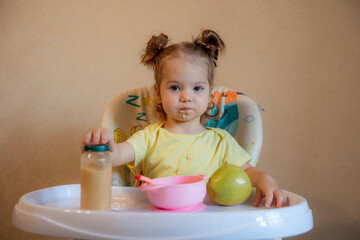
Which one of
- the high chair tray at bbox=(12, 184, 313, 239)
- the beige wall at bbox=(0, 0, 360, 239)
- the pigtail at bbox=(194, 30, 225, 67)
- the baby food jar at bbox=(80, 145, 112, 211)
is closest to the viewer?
the high chair tray at bbox=(12, 184, 313, 239)

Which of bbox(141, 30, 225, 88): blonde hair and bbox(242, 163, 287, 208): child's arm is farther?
bbox(141, 30, 225, 88): blonde hair

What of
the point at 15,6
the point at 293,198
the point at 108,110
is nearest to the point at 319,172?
the point at 293,198

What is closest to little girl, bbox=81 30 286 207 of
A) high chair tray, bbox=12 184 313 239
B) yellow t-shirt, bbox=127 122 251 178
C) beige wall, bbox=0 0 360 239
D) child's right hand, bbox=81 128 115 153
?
yellow t-shirt, bbox=127 122 251 178

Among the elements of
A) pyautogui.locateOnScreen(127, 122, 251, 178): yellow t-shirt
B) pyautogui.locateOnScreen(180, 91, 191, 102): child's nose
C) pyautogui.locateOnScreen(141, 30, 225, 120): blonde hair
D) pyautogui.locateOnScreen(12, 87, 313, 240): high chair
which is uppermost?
pyautogui.locateOnScreen(141, 30, 225, 120): blonde hair

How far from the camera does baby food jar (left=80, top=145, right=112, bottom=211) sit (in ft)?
2.28

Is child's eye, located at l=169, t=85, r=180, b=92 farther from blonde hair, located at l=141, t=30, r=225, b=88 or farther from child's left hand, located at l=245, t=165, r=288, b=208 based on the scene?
child's left hand, located at l=245, t=165, r=288, b=208

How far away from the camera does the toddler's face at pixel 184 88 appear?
1035mm

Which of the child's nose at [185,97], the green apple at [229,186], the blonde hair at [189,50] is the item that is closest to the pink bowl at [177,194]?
the green apple at [229,186]

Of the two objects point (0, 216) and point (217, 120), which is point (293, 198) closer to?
point (217, 120)

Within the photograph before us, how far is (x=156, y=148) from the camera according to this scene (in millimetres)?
1038

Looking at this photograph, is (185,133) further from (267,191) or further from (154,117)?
(267,191)

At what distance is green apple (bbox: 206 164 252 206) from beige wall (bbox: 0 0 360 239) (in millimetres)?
971

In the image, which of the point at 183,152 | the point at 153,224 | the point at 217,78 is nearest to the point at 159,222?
the point at 153,224

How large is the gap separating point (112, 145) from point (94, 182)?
140mm
